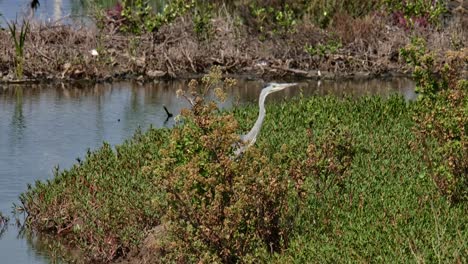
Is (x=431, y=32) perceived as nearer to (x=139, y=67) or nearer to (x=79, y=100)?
(x=139, y=67)

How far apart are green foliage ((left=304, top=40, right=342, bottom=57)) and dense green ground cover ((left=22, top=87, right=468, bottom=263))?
1060 centimetres

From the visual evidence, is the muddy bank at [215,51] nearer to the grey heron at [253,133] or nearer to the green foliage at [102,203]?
the green foliage at [102,203]

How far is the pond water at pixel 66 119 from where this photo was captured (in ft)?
46.0

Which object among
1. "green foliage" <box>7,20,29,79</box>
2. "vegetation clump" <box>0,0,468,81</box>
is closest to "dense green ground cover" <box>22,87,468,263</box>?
"green foliage" <box>7,20,29,79</box>

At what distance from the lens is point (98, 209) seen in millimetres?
11656

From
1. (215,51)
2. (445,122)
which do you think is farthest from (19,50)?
(445,122)

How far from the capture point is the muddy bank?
2438 cm

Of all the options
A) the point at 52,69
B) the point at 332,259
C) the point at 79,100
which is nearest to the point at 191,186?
the point at 332,259

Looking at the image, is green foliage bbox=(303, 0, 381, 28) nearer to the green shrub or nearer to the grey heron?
the green shrub

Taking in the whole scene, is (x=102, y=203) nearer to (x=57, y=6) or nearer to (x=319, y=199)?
(x=319, y=199)

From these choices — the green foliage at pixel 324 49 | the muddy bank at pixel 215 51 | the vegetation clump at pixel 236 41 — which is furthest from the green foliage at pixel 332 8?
the green foliage at pixel 324 49

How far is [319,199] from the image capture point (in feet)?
34.7

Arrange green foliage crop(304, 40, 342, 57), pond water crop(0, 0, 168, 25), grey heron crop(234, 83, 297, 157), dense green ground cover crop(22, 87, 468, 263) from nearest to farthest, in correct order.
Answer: dense green ground cover crop(22, 87, 468, 263)
grey heron crop(234, 83, 297, 157)
green foliage crop(304, 40, 342, 57)
pond water crop(0, 0, 168, 25)

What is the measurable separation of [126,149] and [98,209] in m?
2.22
